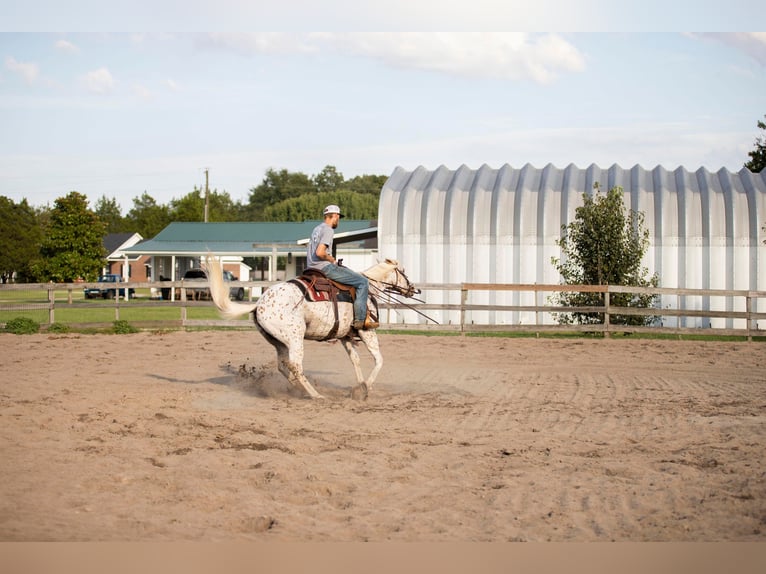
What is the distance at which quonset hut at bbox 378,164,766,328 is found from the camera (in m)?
26.7

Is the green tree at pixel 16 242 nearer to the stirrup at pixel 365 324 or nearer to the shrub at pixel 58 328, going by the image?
the shrub at pixel 58 328

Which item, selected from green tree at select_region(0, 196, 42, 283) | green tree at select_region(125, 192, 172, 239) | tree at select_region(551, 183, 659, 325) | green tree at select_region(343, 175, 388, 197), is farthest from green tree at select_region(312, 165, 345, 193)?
tree at select_region(551, 183, 659, 325)

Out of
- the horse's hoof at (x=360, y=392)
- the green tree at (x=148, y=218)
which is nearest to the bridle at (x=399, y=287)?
the horse's hoof at (x=360, y=392)

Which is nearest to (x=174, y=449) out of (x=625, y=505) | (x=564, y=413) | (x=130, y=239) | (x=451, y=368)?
(x=625, y=505)

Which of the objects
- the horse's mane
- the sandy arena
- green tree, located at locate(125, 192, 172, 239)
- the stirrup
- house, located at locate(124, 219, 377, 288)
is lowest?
the sandy arena

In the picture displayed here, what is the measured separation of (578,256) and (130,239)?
65.4 meters

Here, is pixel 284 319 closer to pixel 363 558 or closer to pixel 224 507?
pixel 224 507

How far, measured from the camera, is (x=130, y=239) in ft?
267

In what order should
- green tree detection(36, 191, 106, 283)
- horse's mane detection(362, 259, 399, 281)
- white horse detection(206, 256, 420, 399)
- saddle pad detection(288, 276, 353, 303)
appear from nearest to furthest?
1. white horse detection(206, 256, 420, 399)
2. saddle pad detection(288, 276, 353, 303)
3. horse's mane detection(362, 259, 399, 281)
4. green tree detection(36, 191, 106, 283)

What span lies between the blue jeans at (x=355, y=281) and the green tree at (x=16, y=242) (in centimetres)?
5110

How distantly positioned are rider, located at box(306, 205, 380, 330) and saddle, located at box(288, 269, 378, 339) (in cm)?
7

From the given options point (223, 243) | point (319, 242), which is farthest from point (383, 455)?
point (223, 243)

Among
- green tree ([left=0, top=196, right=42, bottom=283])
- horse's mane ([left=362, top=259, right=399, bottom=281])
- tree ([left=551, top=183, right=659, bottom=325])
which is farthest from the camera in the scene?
green tree ([left=0, top=196, right=42, bottom=283])

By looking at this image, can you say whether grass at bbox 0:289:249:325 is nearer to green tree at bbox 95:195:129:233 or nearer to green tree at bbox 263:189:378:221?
green tree at bbox 263:189:378:221
